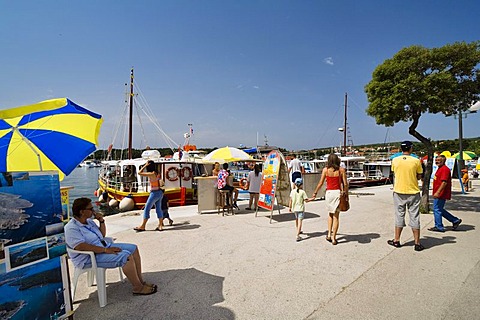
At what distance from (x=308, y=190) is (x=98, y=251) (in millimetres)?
8738

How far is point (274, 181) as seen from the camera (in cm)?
677

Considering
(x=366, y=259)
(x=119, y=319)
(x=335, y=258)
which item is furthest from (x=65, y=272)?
(x=366, y=259)

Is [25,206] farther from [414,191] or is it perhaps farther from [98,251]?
[414,191]

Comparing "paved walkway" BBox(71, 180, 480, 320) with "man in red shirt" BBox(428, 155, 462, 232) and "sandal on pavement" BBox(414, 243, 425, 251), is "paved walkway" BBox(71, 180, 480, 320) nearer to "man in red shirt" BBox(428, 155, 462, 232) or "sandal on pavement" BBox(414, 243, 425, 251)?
"sandal on pavement" BBox(414, 243, 425, 251)

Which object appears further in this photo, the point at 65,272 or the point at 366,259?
the point at 366,259

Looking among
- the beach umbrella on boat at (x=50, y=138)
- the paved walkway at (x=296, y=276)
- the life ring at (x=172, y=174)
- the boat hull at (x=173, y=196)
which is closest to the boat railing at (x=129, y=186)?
the boat hull at (x=173, y=196)

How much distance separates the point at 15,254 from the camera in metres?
2.05

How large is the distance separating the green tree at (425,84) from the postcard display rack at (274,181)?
371cm

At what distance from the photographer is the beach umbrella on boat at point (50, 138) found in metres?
2.88

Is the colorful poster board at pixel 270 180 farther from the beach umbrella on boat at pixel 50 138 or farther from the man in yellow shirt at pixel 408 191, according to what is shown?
the beach umbrella on boat at pixel 50 138

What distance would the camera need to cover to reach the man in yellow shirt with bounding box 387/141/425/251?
14.6ft

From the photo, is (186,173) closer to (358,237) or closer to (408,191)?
(358,237)

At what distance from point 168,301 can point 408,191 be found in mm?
4242

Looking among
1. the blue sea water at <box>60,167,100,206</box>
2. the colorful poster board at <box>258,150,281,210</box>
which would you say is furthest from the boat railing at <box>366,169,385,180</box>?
the blue sea water at <box>60,167,100,206</box>
